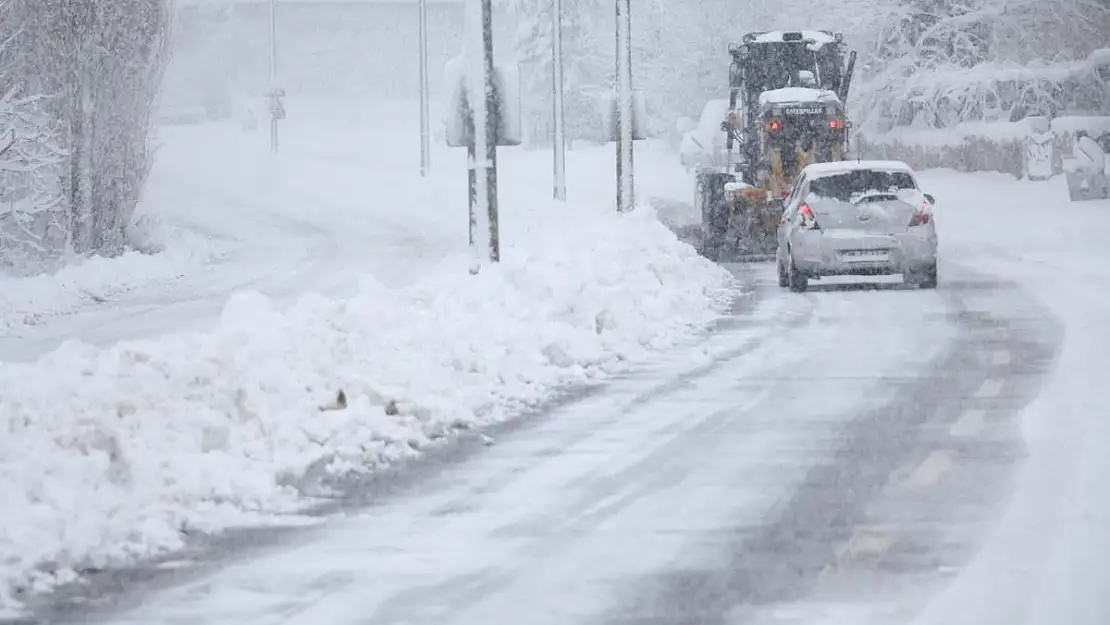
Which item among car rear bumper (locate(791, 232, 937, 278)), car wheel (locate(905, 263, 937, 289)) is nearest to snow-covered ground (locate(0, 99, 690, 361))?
car rear bumper (locate(791, 232, 937, 278))

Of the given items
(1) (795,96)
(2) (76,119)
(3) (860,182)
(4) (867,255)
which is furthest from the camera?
(1) (795,96)

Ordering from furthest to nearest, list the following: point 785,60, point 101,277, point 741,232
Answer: point 785,60 → point 741,232 → point 101,277

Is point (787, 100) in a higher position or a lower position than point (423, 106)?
lower

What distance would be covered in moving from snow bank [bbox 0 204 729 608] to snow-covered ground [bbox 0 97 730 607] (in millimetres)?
17

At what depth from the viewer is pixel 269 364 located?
1204 cm

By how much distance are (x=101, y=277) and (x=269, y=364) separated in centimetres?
1888

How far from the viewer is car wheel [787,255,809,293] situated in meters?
24.2

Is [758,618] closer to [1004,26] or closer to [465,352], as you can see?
[465,352]

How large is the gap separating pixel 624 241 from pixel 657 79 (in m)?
61.4

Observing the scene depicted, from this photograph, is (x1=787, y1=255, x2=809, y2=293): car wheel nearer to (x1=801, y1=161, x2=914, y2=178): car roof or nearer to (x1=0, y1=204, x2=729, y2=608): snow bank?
(x1=801, y1=161, x2=914, y2=178): car roof

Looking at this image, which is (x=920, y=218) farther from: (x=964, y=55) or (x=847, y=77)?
(x=964, y=55)

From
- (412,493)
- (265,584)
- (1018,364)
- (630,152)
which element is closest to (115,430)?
(412,493)

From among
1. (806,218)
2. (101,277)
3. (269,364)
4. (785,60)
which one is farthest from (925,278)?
(269,364)

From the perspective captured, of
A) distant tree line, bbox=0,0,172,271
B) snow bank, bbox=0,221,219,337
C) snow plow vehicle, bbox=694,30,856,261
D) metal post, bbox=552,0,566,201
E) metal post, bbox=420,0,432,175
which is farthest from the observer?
metal post, bbox=420,0,432,175
